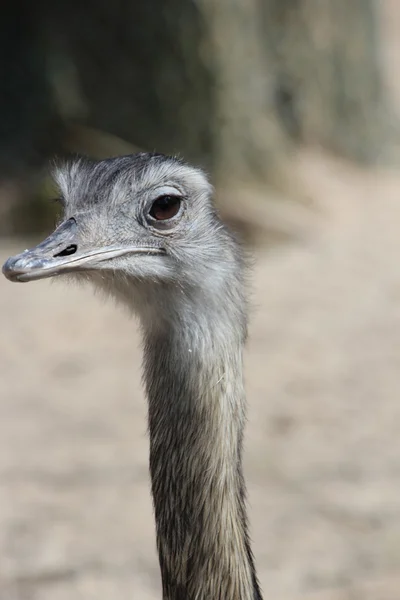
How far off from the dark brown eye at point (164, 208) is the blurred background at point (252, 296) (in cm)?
37

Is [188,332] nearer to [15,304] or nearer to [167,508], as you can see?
[167,508]

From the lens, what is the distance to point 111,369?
14.2 feet

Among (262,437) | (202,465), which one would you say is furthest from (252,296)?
(202,465)

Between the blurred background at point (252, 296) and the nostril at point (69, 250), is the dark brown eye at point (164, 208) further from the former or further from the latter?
the blurred background at point (252, 296)

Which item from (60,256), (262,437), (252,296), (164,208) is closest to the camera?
(60,256)

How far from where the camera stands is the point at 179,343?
164cm

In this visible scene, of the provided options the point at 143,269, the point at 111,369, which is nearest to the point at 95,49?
the point at 111,369

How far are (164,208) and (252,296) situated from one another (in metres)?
2.77

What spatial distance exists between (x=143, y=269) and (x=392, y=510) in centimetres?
169

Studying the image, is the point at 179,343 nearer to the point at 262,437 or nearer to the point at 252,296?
the point at 262,437

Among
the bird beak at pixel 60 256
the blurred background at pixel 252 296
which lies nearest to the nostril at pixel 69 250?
the bird beak at pixel 60 256

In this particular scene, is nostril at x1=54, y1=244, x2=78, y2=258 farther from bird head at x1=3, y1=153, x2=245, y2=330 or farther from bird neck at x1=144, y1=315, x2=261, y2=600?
bird neck at x1=144, y1=315, x2=261, y2=600

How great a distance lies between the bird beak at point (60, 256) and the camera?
155cm

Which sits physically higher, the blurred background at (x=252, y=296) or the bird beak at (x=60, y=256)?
the blurred background at (x=252, y=296)
